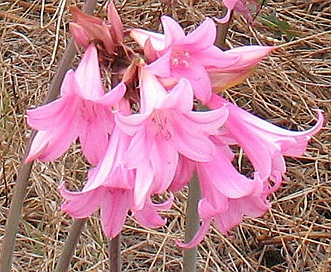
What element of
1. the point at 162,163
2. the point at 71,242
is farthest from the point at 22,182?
the point at 162,163

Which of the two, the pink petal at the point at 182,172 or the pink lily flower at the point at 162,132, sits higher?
the pink lily flower at the point at 162,132

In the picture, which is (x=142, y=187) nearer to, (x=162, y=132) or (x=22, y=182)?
(x=162, y=132)

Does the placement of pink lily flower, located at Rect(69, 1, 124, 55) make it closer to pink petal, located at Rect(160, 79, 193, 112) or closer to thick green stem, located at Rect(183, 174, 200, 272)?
pink petal, located at Rect(160, 79, 193, 112)

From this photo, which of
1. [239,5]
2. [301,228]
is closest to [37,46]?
[301,228]

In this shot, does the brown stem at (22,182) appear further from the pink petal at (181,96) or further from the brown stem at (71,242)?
the pink petal at (181,96)

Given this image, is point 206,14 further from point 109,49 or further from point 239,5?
point 109,49

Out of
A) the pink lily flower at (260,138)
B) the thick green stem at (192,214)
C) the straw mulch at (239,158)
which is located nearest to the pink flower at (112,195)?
the pink lily flower at (260,138)
